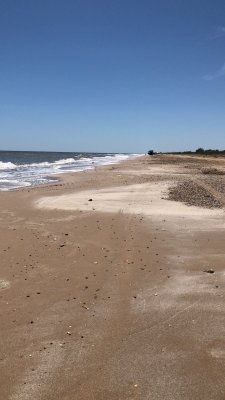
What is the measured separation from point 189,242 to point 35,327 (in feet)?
15.6

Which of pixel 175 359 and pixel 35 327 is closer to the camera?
pixel 175 359

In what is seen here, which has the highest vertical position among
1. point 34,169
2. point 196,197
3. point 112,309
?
point 196,197

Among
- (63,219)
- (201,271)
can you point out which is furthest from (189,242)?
(63,219)

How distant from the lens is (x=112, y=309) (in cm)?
565

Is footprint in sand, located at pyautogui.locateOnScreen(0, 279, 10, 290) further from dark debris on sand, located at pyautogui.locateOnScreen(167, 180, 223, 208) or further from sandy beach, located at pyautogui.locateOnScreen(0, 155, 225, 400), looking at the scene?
dark debris on sand, located at pyautogui.locateOnScreen(167, 180, 223, 208)

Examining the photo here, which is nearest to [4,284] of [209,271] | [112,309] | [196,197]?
[112,309]

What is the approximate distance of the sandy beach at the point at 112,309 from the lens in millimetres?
4039

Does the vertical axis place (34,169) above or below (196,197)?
below

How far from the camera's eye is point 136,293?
622 cm

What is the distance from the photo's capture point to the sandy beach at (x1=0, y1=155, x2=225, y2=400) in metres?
4.04

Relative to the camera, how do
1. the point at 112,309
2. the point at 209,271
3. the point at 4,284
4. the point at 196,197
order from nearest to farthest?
the point at 112,309
the point at 4,284
the point at 209,271
the point at 196,197

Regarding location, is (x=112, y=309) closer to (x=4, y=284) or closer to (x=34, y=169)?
(x=4, y=284)

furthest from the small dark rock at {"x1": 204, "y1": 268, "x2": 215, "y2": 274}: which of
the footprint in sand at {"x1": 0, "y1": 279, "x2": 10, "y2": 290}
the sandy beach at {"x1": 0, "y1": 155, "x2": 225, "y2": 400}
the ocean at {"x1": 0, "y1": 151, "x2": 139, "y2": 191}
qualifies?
the ocean at {"x1": 0, "y1": 151, "x2": 139, "y2": 191}

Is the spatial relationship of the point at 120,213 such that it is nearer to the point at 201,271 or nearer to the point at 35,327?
the point at 201,271
